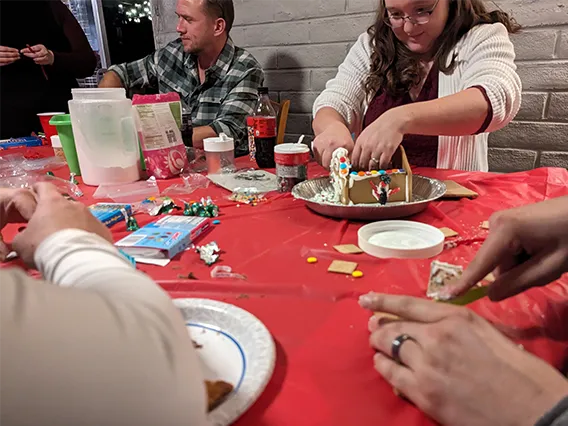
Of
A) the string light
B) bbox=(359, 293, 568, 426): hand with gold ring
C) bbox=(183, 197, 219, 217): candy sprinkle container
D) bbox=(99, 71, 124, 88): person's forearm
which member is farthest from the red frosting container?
the string light

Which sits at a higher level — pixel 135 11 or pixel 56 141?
pixel 135 11

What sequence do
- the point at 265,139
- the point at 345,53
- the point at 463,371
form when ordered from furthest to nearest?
the point at 345,53 < the point at 265,139 < the point at 463,371

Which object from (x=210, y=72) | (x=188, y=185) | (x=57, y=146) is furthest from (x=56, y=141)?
(x=210, y=72)

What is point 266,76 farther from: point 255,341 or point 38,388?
point 38,388

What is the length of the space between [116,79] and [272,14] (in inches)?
39.2

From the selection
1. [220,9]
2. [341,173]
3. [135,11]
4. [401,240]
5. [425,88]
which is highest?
[135,11]

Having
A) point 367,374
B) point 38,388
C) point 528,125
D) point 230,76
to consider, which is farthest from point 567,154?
point 38,388

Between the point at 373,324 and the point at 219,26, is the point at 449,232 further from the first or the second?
the point at 219,26

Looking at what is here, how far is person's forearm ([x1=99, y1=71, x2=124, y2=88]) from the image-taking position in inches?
93.7

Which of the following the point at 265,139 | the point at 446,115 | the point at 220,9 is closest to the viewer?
the point at 446,115

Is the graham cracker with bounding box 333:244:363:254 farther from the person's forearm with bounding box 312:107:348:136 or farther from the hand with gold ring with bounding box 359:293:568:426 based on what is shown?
the person's forearm with bounding box 312:107:348:136

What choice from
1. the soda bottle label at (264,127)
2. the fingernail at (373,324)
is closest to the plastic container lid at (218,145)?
the soda bottle label at (264,127)

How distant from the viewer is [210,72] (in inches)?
86.7

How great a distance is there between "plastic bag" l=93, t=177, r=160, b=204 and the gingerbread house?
21.7 inches
